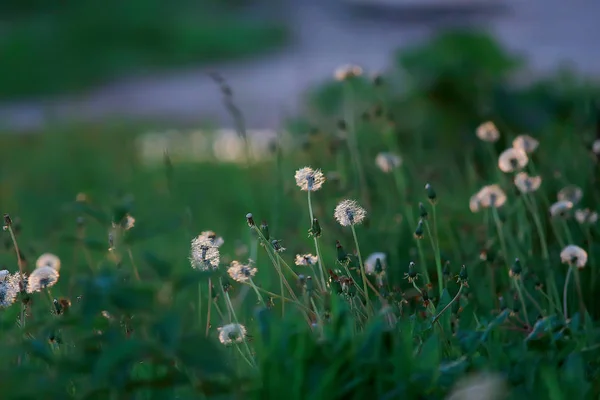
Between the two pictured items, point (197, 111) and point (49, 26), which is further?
point (49, 26)

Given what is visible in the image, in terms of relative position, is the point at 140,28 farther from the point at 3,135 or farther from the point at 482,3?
the point at 3,135

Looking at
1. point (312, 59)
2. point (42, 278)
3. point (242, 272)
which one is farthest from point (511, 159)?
point (312, 59)

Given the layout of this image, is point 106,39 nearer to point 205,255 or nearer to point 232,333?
point 205,255

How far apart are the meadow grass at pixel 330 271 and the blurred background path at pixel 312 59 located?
120 centimetres

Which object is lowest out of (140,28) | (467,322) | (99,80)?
(467,322)

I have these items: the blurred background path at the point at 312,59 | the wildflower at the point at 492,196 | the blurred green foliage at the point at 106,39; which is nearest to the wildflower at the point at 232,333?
the wildflower at the point at 492,196

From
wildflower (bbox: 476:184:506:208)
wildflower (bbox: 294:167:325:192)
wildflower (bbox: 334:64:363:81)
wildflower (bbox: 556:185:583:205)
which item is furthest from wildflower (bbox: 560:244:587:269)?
wildflower (bbox: 334:64:363:81)

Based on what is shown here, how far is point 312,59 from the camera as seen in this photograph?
10445 mm

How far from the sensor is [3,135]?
22.0 ft

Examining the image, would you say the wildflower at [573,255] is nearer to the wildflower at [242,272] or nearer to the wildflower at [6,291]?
the wildflower at [242,272]

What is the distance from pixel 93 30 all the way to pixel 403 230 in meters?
10.2

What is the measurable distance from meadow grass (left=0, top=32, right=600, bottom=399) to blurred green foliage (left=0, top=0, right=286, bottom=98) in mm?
4733

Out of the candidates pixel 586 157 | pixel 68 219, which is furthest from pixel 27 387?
pixel 68 219

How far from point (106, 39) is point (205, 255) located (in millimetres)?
10669
